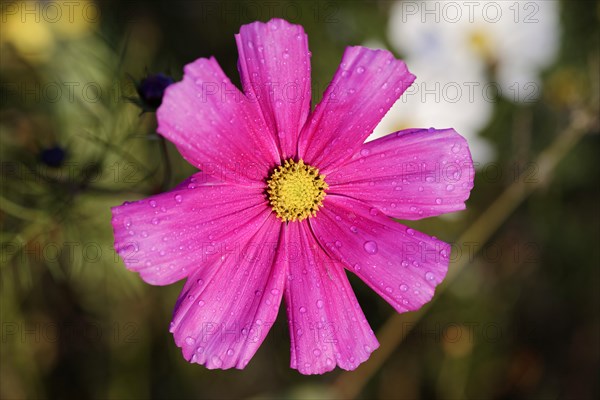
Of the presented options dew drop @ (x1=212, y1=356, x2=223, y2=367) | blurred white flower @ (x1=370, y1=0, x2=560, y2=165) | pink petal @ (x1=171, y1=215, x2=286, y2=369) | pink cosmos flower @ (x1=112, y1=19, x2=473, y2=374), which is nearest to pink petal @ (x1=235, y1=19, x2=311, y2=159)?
pink cosmos flower @ (x1=112, y1=19, x2=473, y2=374)

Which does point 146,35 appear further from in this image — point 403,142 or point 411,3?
point 403,142

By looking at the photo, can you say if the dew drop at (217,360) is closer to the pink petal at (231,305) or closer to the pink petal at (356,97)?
the pink petal at (231,305)

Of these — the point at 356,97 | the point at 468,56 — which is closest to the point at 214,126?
the point at 356,97

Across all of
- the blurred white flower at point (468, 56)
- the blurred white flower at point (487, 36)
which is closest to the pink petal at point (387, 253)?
the blurred white flower at point (468, 56)

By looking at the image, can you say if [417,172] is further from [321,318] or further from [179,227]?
[179,227]

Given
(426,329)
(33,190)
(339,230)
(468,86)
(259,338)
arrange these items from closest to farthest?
(259,338)
(339,230)
(33,190)
(468,86)
(426,329)

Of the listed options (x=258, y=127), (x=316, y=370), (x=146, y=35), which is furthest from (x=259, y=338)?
(x=146, y=35)
